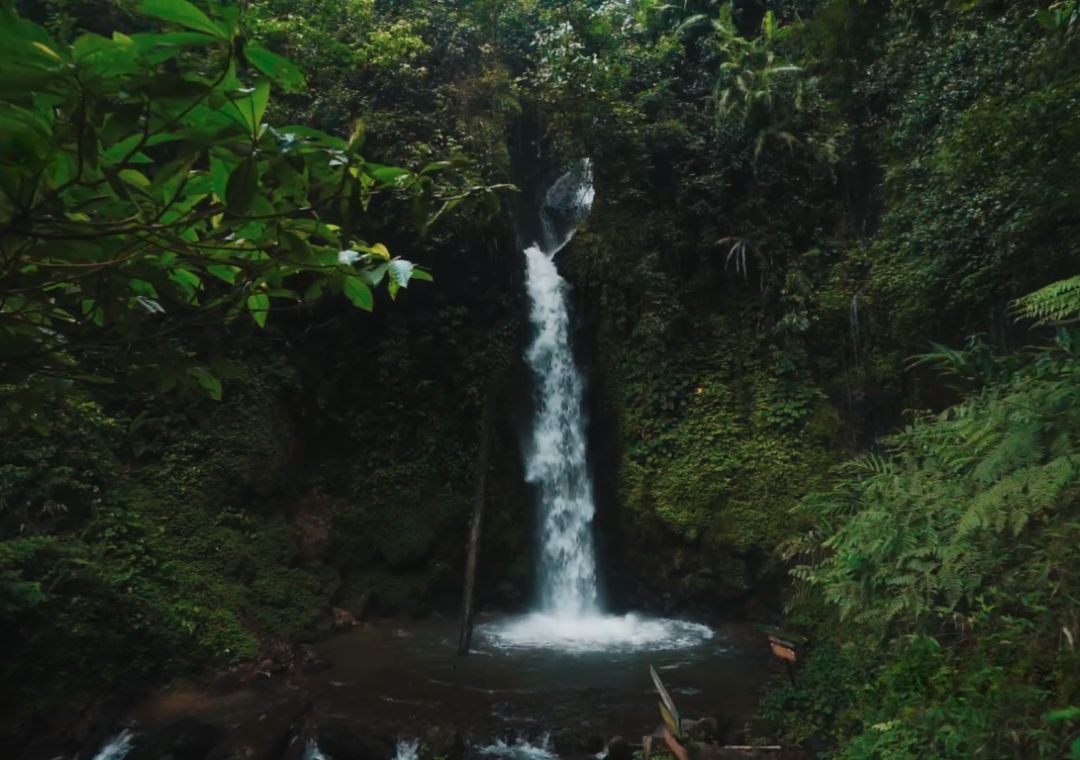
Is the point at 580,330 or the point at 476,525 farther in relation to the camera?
the point at 580,330

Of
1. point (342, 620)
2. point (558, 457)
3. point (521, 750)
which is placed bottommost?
point (521, 750)

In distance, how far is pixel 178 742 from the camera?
Result: 20.8 feet

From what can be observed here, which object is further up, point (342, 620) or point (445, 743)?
point (342, 620)

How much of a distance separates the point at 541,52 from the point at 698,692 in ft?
38.1

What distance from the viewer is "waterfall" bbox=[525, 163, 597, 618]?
11.6m

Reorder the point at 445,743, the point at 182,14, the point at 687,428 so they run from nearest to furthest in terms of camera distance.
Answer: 1. the point at 182,14
2. the point at 445,743
3. the point at 687,428

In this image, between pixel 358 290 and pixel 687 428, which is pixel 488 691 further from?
pixel 358 290

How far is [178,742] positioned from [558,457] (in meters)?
7.29

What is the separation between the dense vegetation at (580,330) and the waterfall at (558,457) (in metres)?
0.37

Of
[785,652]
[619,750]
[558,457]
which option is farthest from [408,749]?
[558,457]

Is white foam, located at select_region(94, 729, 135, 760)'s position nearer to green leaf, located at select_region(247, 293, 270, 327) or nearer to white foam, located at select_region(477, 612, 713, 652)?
white foam, located at select_region(477, 612, 713, 652)

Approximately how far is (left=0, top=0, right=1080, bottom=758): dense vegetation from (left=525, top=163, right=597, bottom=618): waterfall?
0.37m

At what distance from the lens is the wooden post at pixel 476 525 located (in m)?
9.33

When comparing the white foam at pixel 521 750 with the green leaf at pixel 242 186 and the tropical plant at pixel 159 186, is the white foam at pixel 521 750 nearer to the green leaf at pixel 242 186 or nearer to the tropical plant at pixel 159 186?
the tropical plant at pixel 159 186
